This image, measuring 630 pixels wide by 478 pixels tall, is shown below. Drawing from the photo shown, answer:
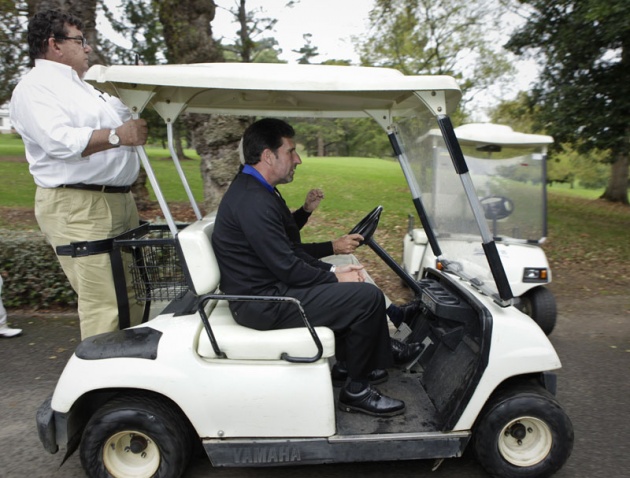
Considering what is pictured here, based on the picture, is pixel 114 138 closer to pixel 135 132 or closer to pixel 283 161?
pixel 135 132

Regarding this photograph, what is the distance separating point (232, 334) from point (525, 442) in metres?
1.51

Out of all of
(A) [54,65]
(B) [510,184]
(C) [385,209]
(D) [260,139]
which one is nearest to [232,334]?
(D) [260,139]

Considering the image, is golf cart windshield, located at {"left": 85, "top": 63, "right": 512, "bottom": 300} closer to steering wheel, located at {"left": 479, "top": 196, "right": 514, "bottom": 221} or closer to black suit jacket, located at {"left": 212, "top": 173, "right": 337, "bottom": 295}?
black suit jacket, located at {"left": 212, "top": 173, "right": 337, "bottom": 295}

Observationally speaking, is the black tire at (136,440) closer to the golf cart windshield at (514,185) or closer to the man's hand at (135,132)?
the man's hand at (135,132)

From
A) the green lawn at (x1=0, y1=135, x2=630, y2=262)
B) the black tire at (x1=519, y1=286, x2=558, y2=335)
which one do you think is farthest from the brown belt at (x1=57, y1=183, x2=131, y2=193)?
the green lawn at (x1=0, y1=135, x2=630, y2=262)

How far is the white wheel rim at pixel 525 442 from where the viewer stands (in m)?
2.39

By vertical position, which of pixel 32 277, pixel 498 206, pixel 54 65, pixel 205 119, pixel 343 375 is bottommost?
pixel 343 375

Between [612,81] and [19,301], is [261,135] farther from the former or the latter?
[612,81]

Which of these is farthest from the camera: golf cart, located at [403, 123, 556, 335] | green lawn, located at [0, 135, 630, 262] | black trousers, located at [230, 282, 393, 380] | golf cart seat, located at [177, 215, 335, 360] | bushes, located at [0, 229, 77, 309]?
green lawn, located at [0, 135, 630, 262]

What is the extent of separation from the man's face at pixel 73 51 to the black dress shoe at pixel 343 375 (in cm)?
228

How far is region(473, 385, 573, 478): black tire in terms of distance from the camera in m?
2.34

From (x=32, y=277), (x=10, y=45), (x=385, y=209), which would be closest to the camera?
(x=32, y=277)

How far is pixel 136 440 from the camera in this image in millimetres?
2363

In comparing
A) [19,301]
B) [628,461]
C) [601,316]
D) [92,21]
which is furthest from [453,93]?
[92,21]
